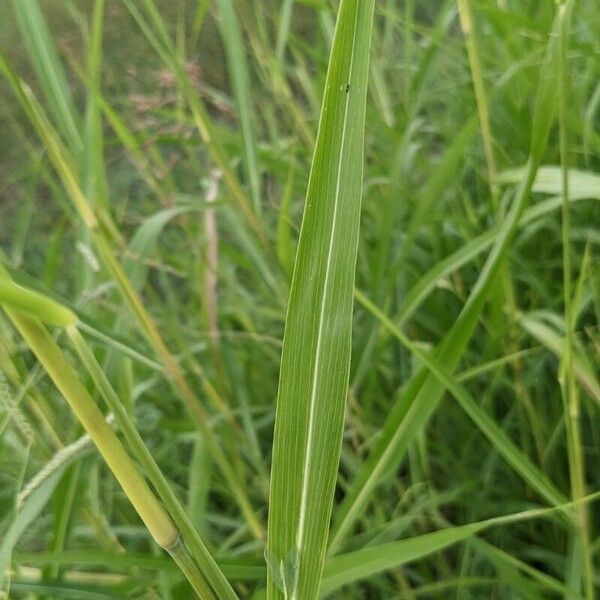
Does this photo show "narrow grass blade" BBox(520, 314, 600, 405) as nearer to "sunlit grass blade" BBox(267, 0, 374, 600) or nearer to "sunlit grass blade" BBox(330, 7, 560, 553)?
"sunlit grass blade" BBox(330, 7, 560, 553)

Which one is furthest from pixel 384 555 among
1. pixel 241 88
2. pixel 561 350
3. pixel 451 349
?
pixel 241 88

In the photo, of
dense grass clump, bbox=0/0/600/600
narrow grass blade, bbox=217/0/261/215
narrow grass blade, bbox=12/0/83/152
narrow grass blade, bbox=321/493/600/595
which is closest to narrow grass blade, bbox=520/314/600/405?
dense grass clump, bbox=0/0/600/600

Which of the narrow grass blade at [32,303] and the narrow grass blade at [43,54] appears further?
the narrow grass blade at [43,54]

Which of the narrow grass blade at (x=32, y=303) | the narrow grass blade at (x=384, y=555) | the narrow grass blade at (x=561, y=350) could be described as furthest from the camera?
the narrow grass blade at (x=561, y=350)

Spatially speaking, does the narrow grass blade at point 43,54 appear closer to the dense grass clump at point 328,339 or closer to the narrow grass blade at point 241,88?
the dense grass clump at point 328,339

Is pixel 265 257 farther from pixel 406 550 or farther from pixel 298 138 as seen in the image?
pixel 406 550

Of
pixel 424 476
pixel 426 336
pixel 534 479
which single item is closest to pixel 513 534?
pixel 424 476

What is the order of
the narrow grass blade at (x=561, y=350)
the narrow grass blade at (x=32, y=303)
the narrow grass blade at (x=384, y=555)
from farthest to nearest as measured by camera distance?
the narrow grass blade at (x=561, y=350), the narrow grass blade at (x=384, y=555), the narrow grass blade at (x=32, y=303)

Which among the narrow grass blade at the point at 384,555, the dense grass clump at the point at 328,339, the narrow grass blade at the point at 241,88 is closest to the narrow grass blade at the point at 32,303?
the dense grass clump at the point at 328,339

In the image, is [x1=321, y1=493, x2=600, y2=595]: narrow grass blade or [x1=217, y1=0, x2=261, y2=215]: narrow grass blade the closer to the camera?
[x1=321, y1=493, x2=600, y2=595]: narrow grass blade
